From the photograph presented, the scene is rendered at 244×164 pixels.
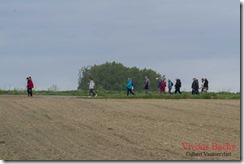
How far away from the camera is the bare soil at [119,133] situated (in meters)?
17.9

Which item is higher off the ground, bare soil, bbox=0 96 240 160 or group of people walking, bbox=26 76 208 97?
group of people walking, bbox=26 76 208 97

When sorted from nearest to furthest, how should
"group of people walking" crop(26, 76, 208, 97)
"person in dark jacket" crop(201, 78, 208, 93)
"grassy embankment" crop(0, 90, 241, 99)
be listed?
"grassy embankment" crop(0, 90, 241, 99)
"group of people walking" crop(26, 76, 208, 97)
"person in dark jacket" crop(201, 78, 208, 93)

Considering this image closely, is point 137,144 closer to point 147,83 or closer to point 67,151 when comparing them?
point 67,151

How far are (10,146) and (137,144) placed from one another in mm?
3774

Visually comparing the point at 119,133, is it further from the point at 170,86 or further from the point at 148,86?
the point at 170,86

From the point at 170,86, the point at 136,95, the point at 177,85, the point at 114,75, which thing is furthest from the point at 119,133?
the point at 114,75

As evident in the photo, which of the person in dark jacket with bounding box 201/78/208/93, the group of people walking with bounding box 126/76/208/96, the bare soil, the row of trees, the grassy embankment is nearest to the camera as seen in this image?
the bare soil

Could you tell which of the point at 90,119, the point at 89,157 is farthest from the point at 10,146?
the point at 90,119

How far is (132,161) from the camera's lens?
16.1 m

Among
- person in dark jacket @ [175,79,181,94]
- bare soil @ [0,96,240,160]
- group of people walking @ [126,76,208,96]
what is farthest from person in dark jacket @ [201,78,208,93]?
bare soil @ [0,96,240,160]

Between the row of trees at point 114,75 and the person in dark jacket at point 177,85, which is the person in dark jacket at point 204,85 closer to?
the person in dark jacket at point 177,85

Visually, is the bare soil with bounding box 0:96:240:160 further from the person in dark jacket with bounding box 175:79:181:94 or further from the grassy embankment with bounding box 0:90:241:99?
the person in dark jacket with bounding box 175:79:181:94

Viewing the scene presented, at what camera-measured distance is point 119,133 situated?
74.8ft

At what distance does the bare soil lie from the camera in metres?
17.9
